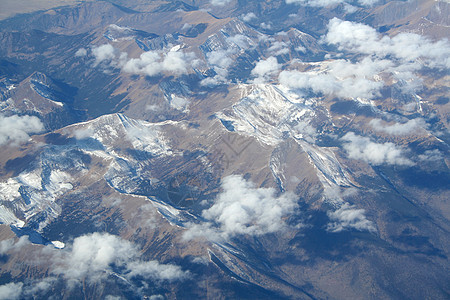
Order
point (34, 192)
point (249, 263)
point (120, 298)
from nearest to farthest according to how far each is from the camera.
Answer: point (120, 298) < point (249, 263) < point (34, 192)

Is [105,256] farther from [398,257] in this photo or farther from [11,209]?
[398,257]

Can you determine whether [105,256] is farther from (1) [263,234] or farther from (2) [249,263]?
(1) [263,234]

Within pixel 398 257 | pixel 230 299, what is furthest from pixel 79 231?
pixel 398 257

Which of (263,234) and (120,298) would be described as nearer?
(120,298)

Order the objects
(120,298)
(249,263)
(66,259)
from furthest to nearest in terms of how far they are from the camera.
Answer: (249,263), (66,259), (120,298)

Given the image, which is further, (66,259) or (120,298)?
(66,259)

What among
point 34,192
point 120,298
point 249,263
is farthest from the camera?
point 34,192

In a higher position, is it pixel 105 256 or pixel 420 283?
pixel 105 256

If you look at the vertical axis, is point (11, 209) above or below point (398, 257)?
above

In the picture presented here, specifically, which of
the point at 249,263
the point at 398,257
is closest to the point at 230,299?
the point at 249,263
